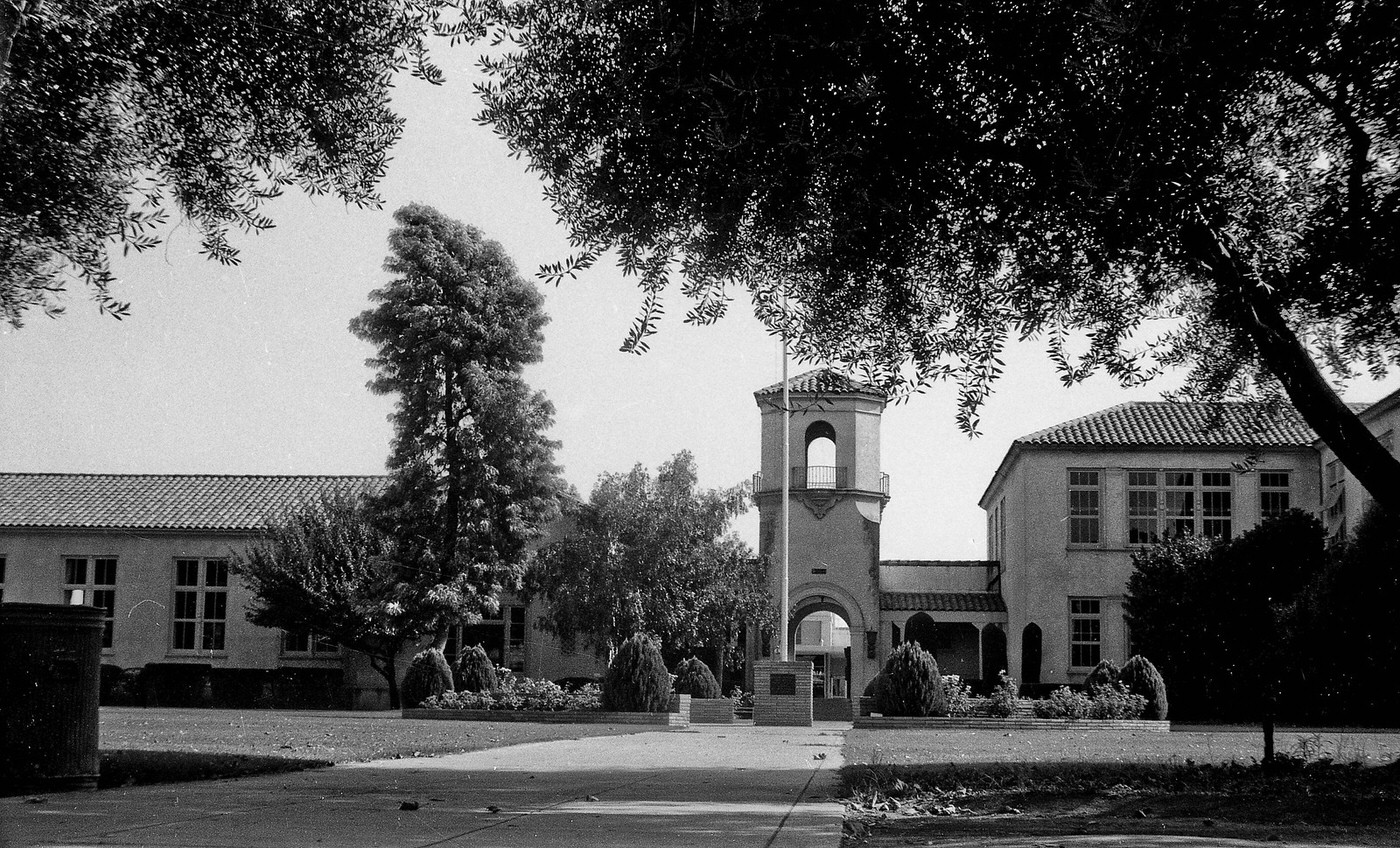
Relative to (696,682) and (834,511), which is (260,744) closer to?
(696,682)

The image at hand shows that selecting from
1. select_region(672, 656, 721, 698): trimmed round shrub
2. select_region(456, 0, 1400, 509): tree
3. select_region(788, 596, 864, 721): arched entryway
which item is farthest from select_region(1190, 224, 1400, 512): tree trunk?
select_region(788, 596, 864, 721): arched entryway

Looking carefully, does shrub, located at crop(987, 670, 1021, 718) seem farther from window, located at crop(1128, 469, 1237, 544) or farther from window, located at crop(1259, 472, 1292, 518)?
window, located at crop(1259, 472, 1292, 518)

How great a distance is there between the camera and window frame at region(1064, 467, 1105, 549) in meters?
39.2

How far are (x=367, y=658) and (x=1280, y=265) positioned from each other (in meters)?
34.0

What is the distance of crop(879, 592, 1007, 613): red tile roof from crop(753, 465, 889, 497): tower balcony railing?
3243 mm

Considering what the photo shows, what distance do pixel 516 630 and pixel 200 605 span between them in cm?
995

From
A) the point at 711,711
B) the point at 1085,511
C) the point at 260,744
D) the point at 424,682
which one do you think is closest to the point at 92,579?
the point at 424,682

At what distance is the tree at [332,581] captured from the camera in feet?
113

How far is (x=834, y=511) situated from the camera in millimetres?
41000

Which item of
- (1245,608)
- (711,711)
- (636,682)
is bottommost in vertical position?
(711,711)

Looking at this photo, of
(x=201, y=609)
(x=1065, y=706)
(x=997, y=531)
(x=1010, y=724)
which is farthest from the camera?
(x=997, y=531)

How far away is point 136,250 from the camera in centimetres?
962

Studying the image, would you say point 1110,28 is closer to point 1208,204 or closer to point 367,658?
point 1208,204

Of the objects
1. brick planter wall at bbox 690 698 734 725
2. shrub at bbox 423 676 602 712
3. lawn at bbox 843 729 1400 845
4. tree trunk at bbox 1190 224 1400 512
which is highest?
tree trunk at bbox 1190 224 1400 512
